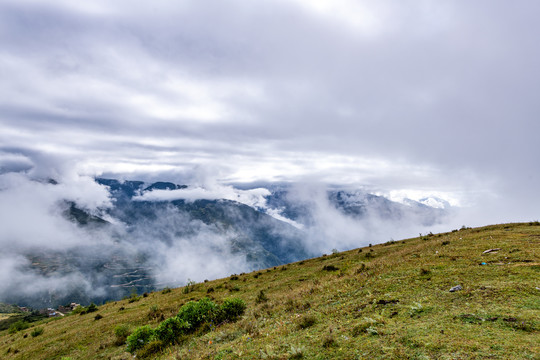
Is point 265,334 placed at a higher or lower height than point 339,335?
lower

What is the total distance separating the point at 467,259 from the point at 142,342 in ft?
64.4

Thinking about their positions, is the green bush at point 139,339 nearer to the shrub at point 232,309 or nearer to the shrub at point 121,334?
the shrub at point 121,334

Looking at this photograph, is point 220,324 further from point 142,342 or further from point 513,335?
point 513,335

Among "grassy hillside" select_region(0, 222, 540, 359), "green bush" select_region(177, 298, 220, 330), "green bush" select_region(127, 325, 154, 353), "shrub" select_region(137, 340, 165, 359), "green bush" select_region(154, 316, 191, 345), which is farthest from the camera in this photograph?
"green bush" select_region(177, 298, 220, 330)

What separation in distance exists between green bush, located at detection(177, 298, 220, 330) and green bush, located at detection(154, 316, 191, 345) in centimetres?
39

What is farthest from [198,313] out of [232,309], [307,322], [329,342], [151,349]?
[329,342]

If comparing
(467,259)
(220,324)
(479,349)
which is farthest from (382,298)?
(220,324)

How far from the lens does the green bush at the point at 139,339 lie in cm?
1454

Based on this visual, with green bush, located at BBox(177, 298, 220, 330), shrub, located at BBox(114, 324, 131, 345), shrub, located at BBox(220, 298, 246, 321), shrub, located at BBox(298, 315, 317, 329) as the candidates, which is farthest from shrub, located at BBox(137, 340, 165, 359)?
shrub, located at BBox(298, 315, 317, 329)

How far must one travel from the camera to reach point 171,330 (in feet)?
47.5

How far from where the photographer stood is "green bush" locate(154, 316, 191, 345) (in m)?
14.2

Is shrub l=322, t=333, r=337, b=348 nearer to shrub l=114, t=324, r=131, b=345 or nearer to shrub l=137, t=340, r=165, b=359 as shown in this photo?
shrub l=137, t=340, r=165, b=359

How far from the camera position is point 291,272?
97.5 feet

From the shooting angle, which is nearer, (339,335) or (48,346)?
(339,335)
